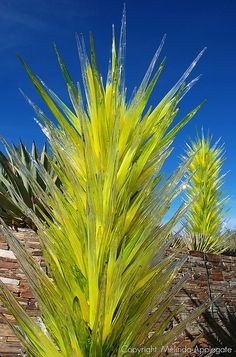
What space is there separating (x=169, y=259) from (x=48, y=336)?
0.91 ft

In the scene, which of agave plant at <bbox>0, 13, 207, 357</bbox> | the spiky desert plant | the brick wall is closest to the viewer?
agave plant at <bbox>0, 13, 207, 357</bbox>

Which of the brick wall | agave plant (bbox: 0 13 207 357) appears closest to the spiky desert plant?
the brick wall

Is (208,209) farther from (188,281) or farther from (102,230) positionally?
(102,230)

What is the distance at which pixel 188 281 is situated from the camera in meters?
3.74

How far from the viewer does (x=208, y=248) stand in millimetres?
4938

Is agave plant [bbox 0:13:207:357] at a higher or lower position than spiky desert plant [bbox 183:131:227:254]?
lower

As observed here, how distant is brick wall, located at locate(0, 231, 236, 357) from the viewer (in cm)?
254

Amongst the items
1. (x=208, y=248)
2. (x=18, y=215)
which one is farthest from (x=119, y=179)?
(x=208, y=248)

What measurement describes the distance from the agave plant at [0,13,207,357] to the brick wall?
1714 millimetres

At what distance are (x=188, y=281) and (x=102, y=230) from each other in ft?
10.9

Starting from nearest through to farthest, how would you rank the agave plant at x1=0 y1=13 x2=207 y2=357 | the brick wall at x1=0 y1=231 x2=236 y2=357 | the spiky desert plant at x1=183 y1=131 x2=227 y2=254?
1. the agave plant at x1=0 y1=13 x2=207 y2=357
2. the brick wall at x1=0 y1=231 x2=236 y2=357
3. the spiky desert plant at x1=183 y1=131 x2=227 y2=254

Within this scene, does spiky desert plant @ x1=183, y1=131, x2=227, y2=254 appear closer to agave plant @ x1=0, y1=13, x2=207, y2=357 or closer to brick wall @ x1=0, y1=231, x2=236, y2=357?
brick wall @ x1=0, y1=231, x2=236, y2=357

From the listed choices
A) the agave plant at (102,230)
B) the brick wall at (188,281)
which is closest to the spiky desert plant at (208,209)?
the brick wall at (188,281)

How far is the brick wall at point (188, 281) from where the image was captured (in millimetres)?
2545
